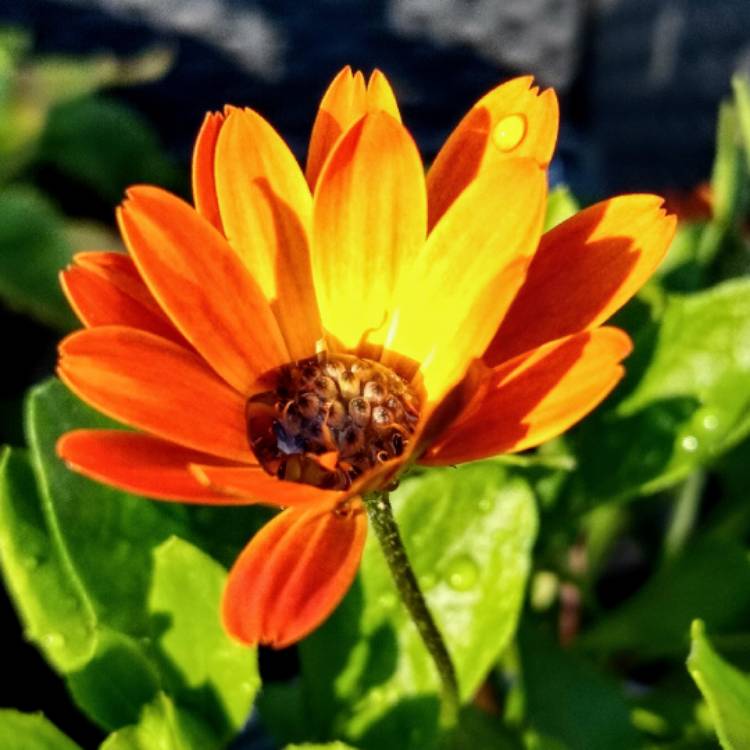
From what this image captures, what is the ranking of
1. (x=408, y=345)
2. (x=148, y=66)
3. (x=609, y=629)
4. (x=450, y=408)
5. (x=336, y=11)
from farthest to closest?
(x=336, y=11), (x=148, y=66), (x=609, y=629), (x=408, y=345), (x=450, y=408)

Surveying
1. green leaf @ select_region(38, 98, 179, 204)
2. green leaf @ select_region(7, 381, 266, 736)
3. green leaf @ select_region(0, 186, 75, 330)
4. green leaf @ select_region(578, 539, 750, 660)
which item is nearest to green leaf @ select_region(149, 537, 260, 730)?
green leaf @ select_region(7, 381, 266, 736)

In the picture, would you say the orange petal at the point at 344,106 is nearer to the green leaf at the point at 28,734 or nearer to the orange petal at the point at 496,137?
the orange petal at the point at 496,137

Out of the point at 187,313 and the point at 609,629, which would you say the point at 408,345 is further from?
the point at 609,629

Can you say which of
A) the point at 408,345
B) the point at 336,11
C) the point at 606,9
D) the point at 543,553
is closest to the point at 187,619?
the point at 408,345

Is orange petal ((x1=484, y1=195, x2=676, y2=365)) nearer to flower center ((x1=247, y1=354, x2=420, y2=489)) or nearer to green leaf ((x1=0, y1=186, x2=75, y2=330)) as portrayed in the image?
flower center ((x1=247, y1=354, x2=420, y2=489))

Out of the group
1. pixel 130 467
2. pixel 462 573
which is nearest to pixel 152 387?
pixel 130 467
